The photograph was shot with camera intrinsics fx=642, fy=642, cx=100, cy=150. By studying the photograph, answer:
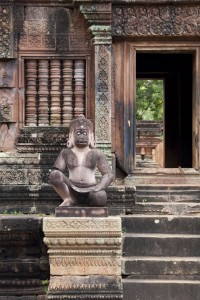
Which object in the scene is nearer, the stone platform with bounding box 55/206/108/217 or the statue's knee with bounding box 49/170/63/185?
the stone platform with bounding box 55/206/108/217

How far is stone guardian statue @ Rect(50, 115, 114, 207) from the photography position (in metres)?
6.86

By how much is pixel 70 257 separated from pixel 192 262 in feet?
4.69

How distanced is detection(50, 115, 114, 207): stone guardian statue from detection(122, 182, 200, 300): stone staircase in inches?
34.0

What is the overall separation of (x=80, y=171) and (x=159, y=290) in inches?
60.7

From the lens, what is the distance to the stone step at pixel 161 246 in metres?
7.32

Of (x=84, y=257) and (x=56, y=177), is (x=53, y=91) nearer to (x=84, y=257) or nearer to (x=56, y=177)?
(x=56, y=177)

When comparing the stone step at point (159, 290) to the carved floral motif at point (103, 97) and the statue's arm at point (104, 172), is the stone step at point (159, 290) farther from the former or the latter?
the carved floral motif at point (103, 97)

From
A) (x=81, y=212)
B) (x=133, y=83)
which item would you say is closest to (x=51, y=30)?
(x=133, y=83)

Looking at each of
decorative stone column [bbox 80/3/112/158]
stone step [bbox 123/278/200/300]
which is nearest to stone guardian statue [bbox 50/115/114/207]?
stone step [bbox 123/278/200/300]

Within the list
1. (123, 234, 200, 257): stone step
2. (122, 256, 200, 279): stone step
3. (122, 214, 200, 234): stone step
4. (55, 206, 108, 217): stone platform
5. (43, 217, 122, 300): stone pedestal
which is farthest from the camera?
(122, 214, 200, 234): stone step

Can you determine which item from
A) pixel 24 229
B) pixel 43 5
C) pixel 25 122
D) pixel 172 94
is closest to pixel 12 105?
pixel 25 122

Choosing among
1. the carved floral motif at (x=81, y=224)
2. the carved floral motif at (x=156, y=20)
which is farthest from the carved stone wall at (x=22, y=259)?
the carved floral motif at (x=156, y=20)

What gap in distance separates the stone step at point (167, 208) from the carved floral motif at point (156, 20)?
7.39 feet

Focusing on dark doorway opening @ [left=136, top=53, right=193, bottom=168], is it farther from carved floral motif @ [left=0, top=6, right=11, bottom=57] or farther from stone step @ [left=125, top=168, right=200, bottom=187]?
carved floral motif @ [left=0, top=6, right=11, bottom=57]
